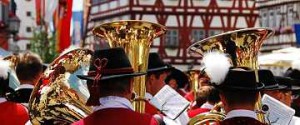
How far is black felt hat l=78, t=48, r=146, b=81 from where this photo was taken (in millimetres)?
5250

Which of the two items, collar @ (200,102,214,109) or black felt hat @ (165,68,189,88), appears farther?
black felt hat @ (165,68,189,88)

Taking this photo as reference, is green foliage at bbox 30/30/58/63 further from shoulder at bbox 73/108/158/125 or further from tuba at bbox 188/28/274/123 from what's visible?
shoulder at bbox 73/108/158/125

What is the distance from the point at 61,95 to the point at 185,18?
45.4 metres

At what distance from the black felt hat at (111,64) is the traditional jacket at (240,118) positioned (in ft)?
1.94

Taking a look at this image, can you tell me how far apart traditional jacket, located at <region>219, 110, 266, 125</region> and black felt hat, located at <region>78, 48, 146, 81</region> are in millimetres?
593

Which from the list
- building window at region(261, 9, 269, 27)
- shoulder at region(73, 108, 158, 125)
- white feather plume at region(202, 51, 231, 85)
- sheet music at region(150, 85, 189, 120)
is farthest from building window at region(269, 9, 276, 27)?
shoulder at region(73, 108, 158, 125)

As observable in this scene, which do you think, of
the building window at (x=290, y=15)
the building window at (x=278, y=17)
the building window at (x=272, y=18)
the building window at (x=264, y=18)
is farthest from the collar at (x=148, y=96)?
the building window at (x=264, y=18)

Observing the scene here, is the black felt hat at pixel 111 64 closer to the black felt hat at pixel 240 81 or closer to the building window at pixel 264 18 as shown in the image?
the black felt hat at pixel 240 81

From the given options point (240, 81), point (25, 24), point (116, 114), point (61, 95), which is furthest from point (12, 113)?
point (25, 24)

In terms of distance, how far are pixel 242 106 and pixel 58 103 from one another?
1500mm

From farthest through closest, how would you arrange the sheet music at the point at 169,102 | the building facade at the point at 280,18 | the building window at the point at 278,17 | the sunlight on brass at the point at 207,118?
the building window at the point at 278,17
the building facade at the point at 280,18
the sheet music at the point at 169,102
the sunlight on brass at the point at 207,118

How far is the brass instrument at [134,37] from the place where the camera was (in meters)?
6.75

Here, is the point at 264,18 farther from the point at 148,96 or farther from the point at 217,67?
the point at 217,67

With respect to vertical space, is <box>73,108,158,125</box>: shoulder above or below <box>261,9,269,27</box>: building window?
above
